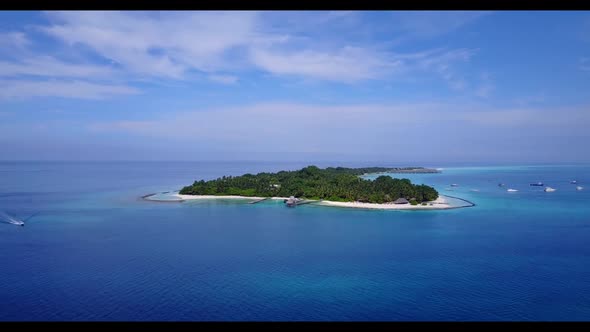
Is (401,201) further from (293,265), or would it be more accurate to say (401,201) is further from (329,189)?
(293,265)

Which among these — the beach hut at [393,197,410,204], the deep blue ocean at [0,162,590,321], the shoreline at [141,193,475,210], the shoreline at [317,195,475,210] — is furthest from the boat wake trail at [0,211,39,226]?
the beach hut at [393,197,410,204]

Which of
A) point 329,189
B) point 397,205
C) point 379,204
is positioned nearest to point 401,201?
point 397,205

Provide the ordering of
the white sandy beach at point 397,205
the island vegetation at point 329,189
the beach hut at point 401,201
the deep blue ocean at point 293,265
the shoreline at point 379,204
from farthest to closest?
the island vegetation at point 329,189
the beach hut at point 401,201
the shoreline at point 379,204
the white sandy beach at point 397,205
the deep blue ocean at point 293,265

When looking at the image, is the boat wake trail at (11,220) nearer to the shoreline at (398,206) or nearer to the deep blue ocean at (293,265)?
the deep blue ocean at (293,265)

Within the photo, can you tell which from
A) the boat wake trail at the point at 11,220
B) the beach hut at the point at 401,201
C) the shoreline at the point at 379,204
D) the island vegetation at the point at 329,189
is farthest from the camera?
the island vegetation at the point at 329,189

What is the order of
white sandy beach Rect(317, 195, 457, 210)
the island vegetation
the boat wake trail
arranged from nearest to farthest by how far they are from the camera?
the boat wake trail, white sandy beach Rect(317, 195, 457, 210), the island vegetation

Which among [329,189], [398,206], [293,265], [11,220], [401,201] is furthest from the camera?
[329,189]

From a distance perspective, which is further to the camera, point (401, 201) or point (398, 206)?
point (401, 201)

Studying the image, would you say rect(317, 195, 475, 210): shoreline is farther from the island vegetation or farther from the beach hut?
the island vegetation

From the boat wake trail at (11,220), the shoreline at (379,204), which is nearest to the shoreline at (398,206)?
the shoreline at (379,204)
